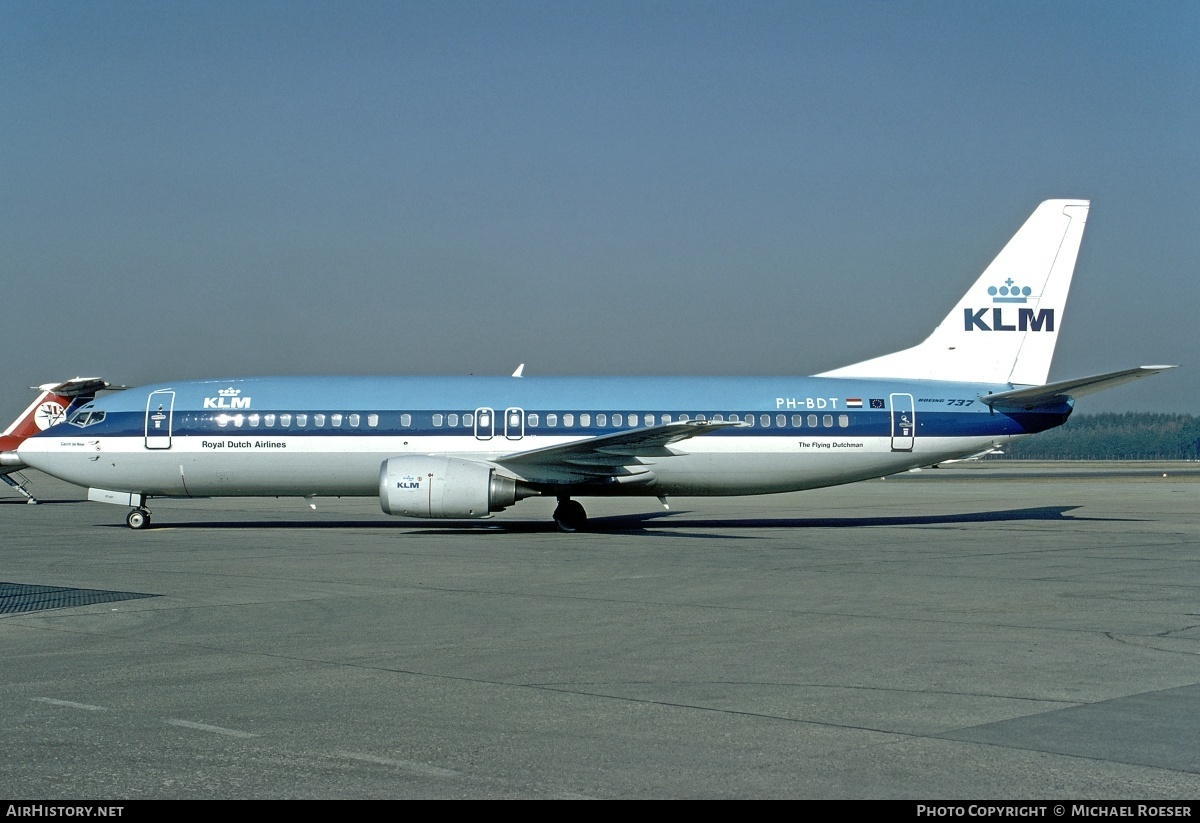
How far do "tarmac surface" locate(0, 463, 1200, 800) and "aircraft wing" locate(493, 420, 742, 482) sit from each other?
16.0 ft

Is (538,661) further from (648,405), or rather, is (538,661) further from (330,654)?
(648,405)

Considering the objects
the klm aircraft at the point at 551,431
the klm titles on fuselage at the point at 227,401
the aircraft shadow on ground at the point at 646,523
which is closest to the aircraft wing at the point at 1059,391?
the klm aircraft at the point at 551,431

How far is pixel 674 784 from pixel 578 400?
877 inches

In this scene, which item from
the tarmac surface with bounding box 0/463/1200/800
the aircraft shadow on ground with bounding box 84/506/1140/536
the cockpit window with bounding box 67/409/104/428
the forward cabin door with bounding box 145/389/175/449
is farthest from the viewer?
the aircraft shadow on ground with bounding box 84/506/1140/536

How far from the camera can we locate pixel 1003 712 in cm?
799

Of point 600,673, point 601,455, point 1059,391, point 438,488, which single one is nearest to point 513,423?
point 601,455

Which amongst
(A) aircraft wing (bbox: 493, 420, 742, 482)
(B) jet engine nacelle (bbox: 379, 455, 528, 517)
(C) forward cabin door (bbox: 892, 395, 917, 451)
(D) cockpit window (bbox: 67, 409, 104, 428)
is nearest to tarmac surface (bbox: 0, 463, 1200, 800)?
(B) jet engine nacelle (bbox: 379, 455, 528, 517)

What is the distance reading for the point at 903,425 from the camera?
2875 centimetres

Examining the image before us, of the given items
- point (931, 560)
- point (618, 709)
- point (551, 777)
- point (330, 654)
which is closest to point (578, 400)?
point (931, 560)

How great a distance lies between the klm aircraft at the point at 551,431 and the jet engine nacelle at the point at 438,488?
10.8 inches

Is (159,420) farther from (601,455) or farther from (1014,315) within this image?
(1014,315)

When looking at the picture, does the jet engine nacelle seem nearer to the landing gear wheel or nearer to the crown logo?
the landing gear wheel

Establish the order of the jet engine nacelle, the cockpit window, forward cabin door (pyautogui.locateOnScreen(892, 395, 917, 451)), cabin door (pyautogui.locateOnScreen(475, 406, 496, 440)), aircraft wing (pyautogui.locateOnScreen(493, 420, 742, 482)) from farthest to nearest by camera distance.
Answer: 1. forward cabin door (pyautogui.locateOnScreen(892, 395, 917, 451))
2. the cockpit window
3. cabin door (pyautogui.locateOnScreen(475, 406, 496, 440))
4. aircraft wing (pyautogui.locateOnScreen(493, 420, 742, 482))
5. the jet engine nacelle

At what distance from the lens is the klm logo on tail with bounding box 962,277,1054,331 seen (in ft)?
98.6
